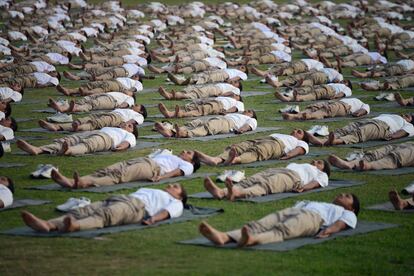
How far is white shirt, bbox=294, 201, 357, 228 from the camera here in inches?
519

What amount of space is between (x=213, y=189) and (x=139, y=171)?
1627 mm

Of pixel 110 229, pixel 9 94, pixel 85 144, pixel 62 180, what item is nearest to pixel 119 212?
pixel 110 229

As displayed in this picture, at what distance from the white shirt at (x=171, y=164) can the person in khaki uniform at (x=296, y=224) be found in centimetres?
351

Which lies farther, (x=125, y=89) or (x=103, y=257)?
(x=125, y=89)

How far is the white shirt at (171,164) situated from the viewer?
16.4m

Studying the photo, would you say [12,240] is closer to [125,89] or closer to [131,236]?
[131,236]

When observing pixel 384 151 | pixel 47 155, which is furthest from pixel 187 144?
pixel 384 151

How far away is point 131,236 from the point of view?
12977mm

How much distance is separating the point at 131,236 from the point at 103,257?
0.99 meters

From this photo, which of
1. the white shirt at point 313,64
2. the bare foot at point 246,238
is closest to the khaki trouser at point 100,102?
the white shirt at point 313,64

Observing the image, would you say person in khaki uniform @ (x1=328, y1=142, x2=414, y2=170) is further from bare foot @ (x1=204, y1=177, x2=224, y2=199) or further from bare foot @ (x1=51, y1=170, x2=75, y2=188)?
bare foot @ (x1=51, y1=170, x2=75, y2=188)

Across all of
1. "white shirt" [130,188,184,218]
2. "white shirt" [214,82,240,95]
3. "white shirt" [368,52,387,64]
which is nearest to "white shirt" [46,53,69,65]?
"white shirt" [368,52,387,64]

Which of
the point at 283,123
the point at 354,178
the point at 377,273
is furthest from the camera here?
the point at 283,123

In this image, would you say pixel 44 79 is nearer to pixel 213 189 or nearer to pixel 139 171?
pixel 139 171
